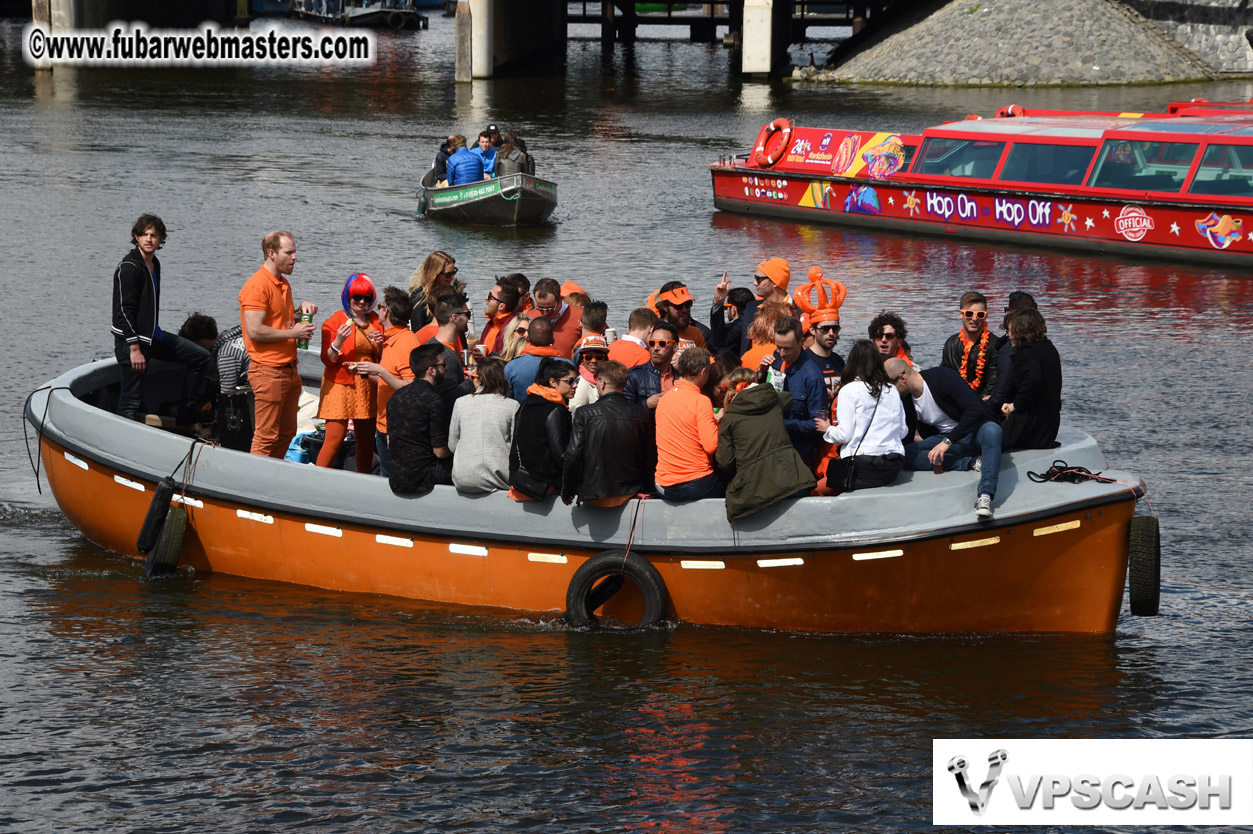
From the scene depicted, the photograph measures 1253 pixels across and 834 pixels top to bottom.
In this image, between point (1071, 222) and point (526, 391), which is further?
point (1071, 222)

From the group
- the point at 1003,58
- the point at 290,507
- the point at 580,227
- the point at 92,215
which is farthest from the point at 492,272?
the point at 1003,58

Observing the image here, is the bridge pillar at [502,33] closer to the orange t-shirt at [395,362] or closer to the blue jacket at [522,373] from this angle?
the orange t-shirt at [395,362]

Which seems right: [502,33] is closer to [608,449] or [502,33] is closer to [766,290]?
[766,290]

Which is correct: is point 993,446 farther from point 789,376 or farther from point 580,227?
point 580,227

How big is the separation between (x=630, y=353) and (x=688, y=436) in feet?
4.92

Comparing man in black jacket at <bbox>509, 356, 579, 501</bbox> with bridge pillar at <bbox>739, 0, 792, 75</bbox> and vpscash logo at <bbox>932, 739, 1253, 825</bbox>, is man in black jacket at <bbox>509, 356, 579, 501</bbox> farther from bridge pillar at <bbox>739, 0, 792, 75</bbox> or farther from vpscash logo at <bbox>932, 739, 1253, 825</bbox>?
bridge pillar at <bbox>739, 0, 792, 75</bbox>

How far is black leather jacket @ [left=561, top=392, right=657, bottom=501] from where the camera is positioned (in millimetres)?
9750

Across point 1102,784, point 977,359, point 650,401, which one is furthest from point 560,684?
point 977,359

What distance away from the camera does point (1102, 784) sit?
325 inches

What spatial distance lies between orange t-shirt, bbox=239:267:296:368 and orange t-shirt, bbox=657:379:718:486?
9.86ft

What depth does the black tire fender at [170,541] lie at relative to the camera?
11.1 metres

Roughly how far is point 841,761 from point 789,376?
2628 mm

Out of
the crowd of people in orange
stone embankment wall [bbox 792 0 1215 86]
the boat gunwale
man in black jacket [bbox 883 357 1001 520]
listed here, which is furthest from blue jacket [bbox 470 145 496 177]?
stone embankment wall [bbox 792 0 1215 86]

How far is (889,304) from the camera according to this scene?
22000 mm
